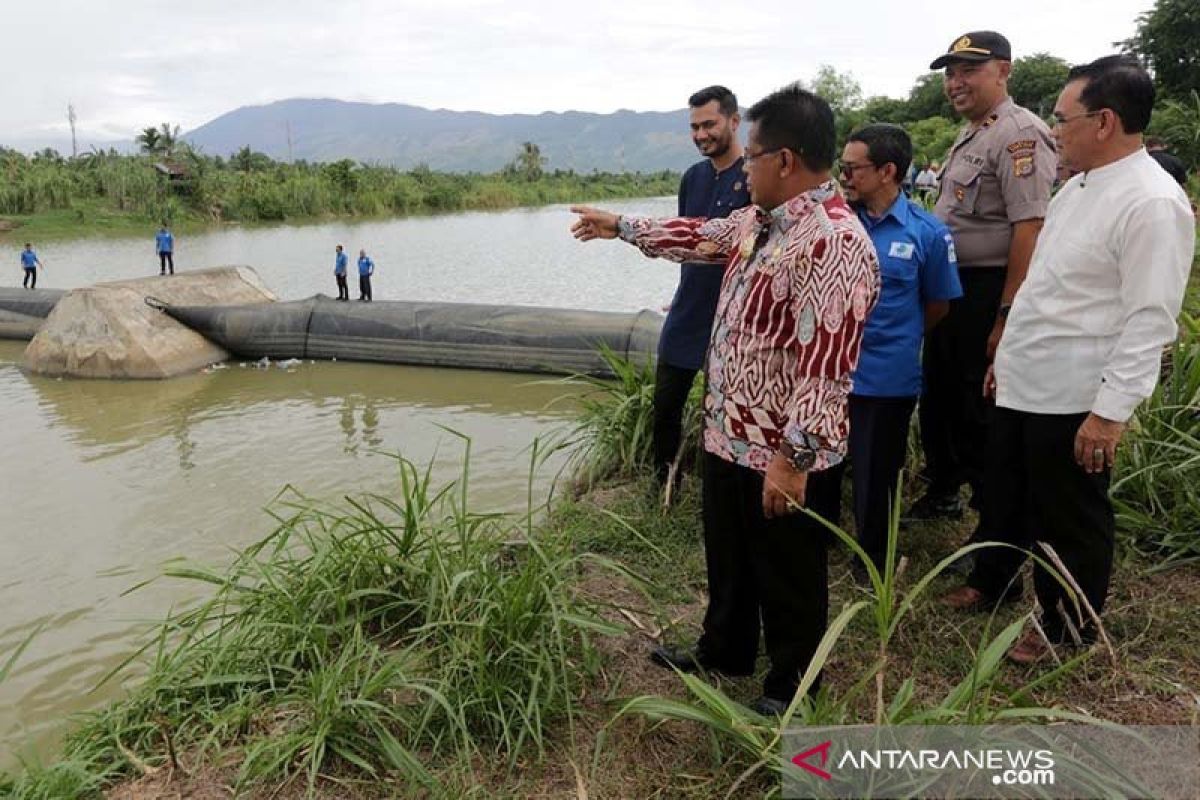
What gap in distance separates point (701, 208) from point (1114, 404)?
5.27 feet

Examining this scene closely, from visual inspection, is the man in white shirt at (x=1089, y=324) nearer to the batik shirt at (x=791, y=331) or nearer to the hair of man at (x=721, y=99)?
the batik shirt at (x=791, y=331)

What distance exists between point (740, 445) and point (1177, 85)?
25322mm

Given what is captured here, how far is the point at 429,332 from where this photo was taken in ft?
29.0

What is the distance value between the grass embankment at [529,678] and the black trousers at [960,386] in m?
0.32

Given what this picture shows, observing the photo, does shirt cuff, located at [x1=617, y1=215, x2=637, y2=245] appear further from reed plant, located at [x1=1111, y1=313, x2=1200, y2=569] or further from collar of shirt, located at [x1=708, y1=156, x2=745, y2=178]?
reed plant, located at [x1=1111, y1=313, x2=1200, y2=569]

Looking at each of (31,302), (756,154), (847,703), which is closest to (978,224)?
(756,154)

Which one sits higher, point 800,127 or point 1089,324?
point 800,127

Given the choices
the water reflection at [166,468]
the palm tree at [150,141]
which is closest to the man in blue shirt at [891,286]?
the water reflection at [166,468]

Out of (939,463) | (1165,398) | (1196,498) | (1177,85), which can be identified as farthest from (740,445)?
(1177,85)

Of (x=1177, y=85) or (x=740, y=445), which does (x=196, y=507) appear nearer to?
(x=740, y=445)

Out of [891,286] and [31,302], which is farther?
[31,302]

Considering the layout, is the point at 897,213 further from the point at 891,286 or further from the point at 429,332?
the point at 429,332

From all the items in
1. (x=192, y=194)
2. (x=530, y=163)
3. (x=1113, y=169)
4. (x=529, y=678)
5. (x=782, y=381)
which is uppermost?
(x=530, y=163)

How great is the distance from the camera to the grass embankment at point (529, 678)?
5.74 feet
